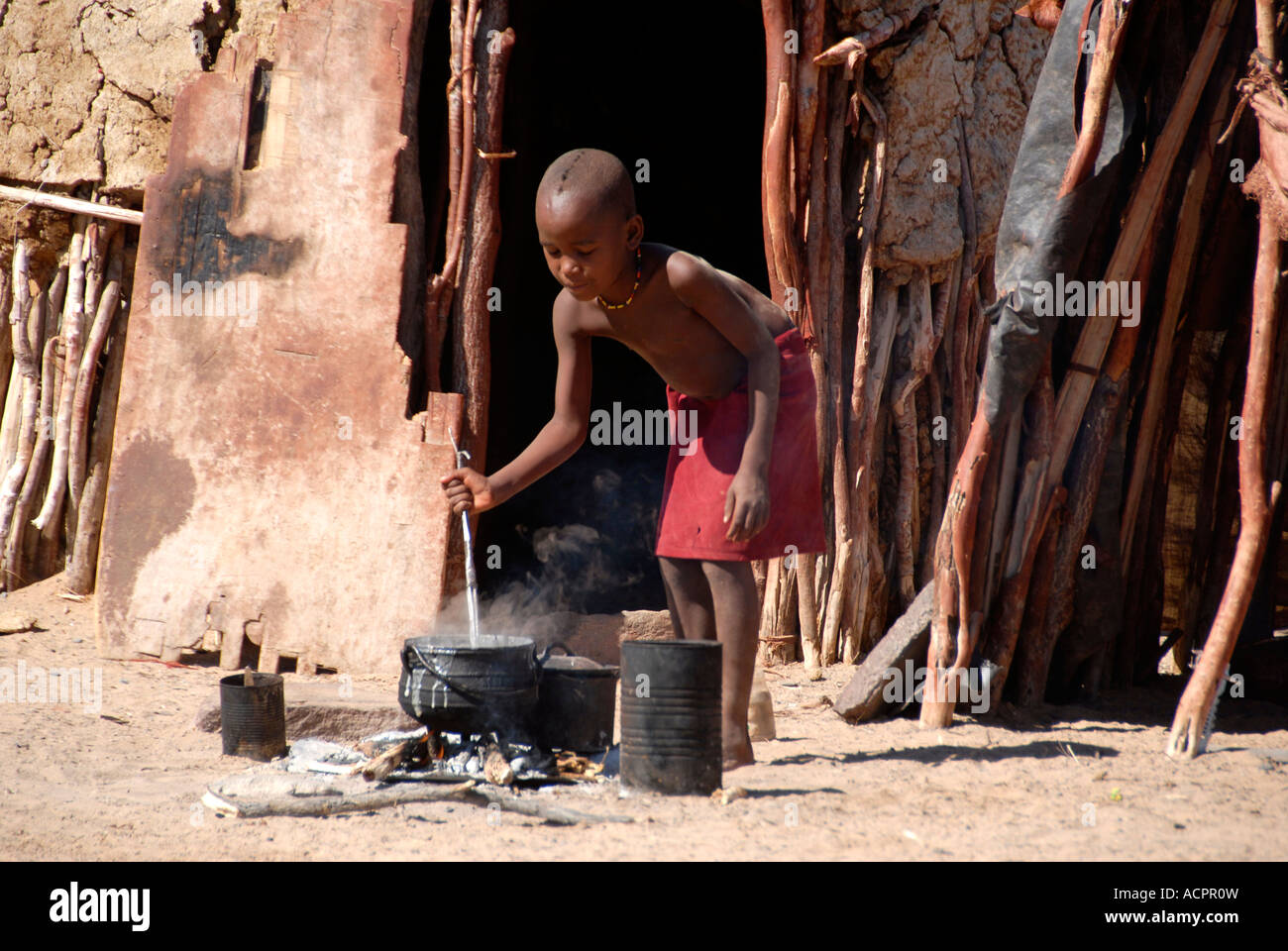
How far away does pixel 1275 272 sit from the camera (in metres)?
3.35

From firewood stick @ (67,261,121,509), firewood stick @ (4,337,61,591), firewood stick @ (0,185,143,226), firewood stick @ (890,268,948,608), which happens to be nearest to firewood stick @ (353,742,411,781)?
firewood stick @ (890,268,948,608)

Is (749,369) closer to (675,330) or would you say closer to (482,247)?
(675,330)

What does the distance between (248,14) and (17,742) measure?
3.64 metres

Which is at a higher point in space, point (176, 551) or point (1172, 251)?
point (1172, 251)

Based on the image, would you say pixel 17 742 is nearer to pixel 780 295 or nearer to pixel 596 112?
pixel 780 295

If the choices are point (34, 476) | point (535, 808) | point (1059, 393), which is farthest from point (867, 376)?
point (34, 476)

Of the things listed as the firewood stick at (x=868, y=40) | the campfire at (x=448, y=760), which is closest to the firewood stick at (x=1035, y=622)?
the campfire at (x=448, y=760)

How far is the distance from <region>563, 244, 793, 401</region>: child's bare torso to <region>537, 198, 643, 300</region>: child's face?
12 centimetres

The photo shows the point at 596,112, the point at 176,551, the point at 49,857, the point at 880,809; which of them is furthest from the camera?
the point at 596,112

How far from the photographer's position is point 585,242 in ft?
9.68

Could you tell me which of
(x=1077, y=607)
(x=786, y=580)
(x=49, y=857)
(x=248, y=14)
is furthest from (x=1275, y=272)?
(x=248, y=14)

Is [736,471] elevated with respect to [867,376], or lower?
lower

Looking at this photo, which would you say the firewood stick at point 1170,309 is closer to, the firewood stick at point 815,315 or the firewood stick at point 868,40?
the firewood stick at point 815,315

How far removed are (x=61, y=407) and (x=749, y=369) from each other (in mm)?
3929
